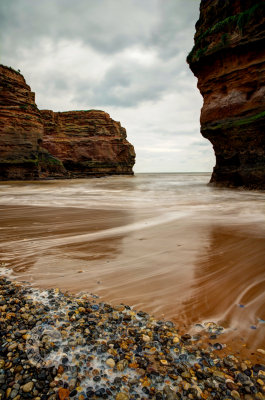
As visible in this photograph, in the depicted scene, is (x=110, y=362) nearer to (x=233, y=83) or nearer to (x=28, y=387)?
(x=28, y=387)

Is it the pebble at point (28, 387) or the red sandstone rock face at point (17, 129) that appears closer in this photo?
the pebble at point (28, 387)

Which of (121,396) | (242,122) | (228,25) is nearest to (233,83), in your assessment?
(242,122)

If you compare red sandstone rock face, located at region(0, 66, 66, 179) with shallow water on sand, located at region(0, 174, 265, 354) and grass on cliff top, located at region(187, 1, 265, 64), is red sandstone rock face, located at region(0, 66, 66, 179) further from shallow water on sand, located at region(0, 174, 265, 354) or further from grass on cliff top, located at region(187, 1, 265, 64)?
shallow water on sand, located at region(0, 174, 265, 354)

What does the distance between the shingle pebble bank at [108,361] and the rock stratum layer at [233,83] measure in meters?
12.6

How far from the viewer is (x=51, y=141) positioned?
136ft

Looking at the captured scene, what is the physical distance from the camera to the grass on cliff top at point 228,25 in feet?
35.8

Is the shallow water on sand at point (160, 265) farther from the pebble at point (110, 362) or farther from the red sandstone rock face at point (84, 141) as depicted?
the red sandstone rock face at point (84, 141)

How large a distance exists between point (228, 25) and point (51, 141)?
3581 centimetres

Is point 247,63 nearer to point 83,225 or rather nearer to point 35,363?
point 83,225

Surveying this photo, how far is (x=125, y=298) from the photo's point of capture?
1.89 metres

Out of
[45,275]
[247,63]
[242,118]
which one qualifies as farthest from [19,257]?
[247,63]

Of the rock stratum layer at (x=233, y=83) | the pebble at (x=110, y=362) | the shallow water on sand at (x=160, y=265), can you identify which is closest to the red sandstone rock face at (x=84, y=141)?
the rock stratum layer at (x=233, y=83)

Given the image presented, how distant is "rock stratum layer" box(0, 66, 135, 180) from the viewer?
983 inches

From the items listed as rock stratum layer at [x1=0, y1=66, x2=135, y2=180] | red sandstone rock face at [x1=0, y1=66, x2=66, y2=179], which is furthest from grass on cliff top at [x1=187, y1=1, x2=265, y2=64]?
rock stratum layer at [x1=0, y1=66, x2=135, y2=180]
